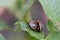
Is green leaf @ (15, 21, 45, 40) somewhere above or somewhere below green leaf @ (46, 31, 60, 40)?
above

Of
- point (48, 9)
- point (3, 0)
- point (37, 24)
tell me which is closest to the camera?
point (48, 9)

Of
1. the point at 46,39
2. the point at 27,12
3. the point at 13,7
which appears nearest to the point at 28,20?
the point at 27,12

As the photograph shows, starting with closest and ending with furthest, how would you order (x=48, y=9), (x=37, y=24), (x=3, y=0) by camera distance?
(x=48, y=9), (x=37, y=24), (x=3, y=0)

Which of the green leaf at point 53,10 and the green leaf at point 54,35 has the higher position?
the green leaf at point 53,10

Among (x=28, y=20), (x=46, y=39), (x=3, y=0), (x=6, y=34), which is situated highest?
(x=3, y=0)

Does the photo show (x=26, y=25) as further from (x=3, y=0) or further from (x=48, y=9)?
(x=3, y=0)

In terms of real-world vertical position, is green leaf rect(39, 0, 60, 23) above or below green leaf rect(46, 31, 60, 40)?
above

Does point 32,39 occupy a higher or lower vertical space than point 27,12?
lower

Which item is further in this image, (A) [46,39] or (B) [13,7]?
(B) [13,7]
